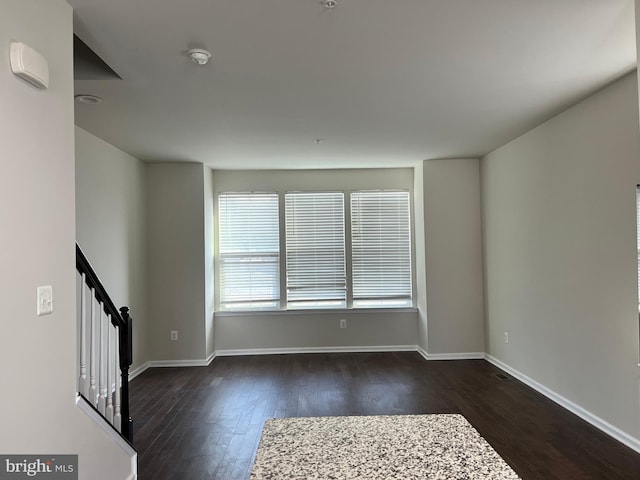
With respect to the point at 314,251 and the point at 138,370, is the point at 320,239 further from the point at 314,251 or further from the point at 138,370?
the point at 138,370

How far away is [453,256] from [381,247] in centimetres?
103

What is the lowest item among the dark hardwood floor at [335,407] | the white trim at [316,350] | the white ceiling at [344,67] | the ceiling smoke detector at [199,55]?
the dark hardwood floor at [335,407]

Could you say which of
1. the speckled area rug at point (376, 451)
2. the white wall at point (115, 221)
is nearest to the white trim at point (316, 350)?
the white wall at point (115, 221)

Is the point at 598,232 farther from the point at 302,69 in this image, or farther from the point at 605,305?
the point at 302,69

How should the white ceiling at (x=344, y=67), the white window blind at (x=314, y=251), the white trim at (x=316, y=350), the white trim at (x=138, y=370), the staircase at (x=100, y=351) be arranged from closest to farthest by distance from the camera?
the white ceiling at (x=344, y=67) → the staircase at (x=100, y=351) → the white trim at (x=138, y=370) → the white trim at (x=316, y=350) → the white window blind at (x=314, y=251)

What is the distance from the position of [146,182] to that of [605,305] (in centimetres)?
515

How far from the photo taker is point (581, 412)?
341 cm

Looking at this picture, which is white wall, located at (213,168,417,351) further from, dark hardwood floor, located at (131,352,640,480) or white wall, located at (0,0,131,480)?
white wall, located at (0,0,131,480)

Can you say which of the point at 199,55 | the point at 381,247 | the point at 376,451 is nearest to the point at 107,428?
the point at 376,451

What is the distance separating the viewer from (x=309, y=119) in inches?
Result: 141

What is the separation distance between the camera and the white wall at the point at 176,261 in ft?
17.2

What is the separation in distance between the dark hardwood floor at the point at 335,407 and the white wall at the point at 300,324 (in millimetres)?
249

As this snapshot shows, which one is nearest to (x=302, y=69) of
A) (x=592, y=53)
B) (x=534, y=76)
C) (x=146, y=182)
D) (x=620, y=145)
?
(x=534, y=76)

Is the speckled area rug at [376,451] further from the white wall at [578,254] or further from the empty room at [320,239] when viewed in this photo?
the white wall at [578,254]
